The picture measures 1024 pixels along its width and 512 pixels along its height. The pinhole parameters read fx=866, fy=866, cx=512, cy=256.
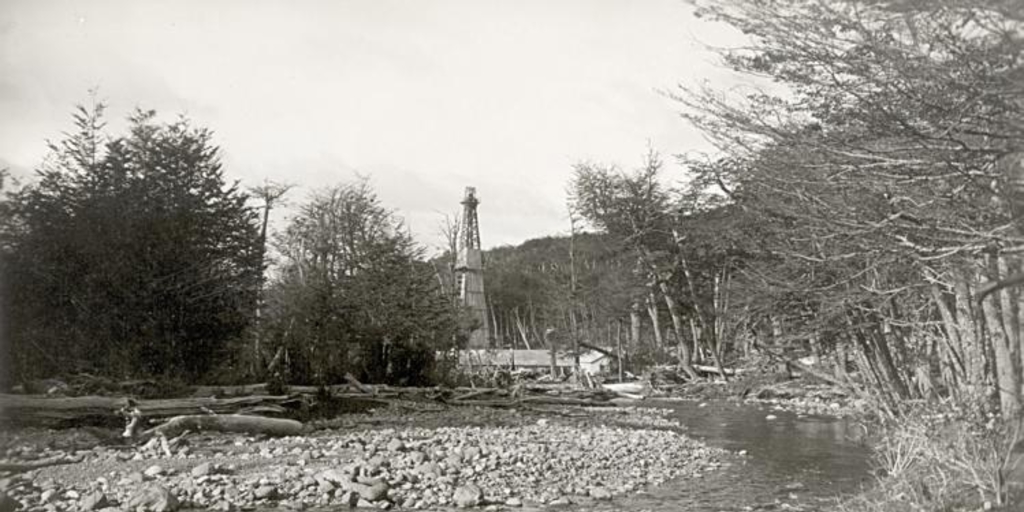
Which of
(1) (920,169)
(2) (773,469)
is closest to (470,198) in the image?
(2) (773,469)

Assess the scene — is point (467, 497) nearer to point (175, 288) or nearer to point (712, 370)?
point (175, 288)

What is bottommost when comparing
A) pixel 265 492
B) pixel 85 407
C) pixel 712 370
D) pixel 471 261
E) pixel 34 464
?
pixel 265 492

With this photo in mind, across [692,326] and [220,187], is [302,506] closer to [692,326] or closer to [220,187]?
[220,187]

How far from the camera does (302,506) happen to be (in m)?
10.7

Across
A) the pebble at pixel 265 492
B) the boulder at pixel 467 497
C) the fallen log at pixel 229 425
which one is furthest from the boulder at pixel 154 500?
the fallen log at pixel 229 425

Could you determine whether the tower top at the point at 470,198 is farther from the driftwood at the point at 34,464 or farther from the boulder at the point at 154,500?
the boulder at the point at 154,500

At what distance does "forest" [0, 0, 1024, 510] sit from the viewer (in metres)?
7.07

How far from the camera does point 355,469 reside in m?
12.1

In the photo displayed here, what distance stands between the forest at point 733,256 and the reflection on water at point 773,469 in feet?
4.33

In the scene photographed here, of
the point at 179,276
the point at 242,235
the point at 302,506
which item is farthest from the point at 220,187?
the point at 302,506

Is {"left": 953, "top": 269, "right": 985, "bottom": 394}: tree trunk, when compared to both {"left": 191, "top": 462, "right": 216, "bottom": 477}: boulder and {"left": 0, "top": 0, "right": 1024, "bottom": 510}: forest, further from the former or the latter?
{"left": 191, "top": 462, "right": 216, "bottom": 477}: boulder

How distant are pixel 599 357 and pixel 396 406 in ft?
69.5

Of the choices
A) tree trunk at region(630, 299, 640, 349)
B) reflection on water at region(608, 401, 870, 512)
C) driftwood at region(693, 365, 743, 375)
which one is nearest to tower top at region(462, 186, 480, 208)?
tree trunk at region(630, 299, 640, 349)

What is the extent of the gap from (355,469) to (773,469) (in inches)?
270
